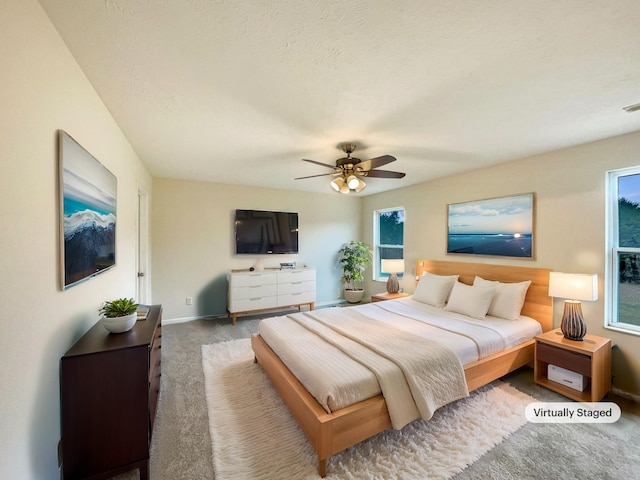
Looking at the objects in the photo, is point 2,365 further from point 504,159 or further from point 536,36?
point 504,159

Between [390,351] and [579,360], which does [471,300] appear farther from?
[390,351]

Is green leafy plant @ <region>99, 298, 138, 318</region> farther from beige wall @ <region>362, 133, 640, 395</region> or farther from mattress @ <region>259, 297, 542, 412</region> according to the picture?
beige wall @ <region>362, 133, 640, 395</region>

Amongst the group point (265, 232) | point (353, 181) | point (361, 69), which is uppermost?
point (361, 69)

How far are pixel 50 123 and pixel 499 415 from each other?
3.46 m

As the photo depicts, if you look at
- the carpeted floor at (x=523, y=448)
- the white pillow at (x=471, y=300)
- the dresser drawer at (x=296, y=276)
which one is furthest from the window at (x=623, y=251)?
the dresser drawer at (x=296, y=276)

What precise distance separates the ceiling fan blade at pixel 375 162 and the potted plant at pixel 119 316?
228cm

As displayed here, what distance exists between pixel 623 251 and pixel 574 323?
2.81 ft

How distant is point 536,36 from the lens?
133cm

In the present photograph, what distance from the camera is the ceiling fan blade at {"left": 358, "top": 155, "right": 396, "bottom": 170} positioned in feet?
7.95

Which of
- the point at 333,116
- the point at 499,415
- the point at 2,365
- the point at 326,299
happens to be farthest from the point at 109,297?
the point at 326,299

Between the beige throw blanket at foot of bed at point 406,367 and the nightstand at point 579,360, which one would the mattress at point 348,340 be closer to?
the beige throw blanket at foot of bed at point 406,367

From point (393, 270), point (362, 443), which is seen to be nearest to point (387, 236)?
point (393, 270)

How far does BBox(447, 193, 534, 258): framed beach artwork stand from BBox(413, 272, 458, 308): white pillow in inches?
20.2

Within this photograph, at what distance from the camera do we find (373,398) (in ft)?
5.91
